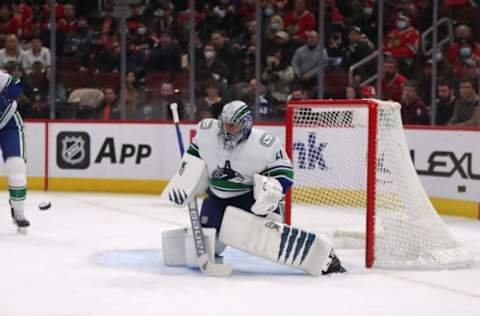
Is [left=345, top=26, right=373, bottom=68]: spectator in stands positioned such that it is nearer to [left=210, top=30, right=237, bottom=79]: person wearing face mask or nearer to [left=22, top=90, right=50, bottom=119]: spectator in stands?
[left=210, top=30, right=237, bottom=79]: person wearing face mask

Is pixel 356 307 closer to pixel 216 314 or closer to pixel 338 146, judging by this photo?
pixel 216 314

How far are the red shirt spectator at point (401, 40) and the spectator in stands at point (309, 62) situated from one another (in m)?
0.59

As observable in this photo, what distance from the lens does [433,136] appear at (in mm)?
8156

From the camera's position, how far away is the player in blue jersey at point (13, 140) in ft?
20.5

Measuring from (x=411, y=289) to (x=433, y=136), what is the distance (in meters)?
3.65

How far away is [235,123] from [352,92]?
4.34 metres

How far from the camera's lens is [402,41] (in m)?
9.30

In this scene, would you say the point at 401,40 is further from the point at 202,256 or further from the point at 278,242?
the point at 202,256

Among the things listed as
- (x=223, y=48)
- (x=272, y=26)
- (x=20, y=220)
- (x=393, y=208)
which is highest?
(x=272, y=26)

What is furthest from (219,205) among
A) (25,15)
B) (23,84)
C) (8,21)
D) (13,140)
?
(8,21)

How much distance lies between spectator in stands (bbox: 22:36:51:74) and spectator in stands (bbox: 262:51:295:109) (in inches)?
87.4

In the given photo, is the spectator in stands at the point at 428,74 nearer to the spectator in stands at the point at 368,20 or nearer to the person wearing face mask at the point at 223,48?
the spectator in stands at the point at 368,20

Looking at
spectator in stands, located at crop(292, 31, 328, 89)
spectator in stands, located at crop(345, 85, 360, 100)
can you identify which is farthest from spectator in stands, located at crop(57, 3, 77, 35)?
spectator in stands, located at crop(345, 85, 360, 100)

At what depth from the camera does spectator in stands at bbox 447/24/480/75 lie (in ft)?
28.6
